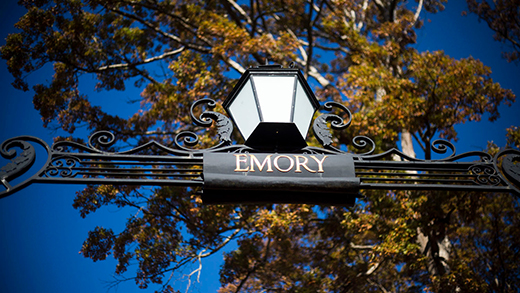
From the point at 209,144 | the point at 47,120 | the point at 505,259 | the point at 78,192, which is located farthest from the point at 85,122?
the point at 505,259

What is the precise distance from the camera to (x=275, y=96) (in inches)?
118

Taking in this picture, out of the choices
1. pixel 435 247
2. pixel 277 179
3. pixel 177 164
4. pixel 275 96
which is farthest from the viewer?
pixel 435 247

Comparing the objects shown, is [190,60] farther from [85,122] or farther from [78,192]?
[78,192]

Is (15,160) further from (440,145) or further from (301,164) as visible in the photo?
(440,145)

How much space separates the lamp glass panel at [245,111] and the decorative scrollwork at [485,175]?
1.15 m

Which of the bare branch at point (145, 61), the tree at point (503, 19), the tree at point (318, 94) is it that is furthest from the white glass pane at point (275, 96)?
the tree at point (503, 19)

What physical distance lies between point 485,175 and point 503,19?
10.5 m

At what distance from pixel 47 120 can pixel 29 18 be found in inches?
74.7

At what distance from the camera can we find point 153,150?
959cm

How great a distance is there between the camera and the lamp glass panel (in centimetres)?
294

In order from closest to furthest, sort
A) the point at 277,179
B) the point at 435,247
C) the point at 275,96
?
1. the point at 277,179
2. the point at 275,96
3. the point at 435,247

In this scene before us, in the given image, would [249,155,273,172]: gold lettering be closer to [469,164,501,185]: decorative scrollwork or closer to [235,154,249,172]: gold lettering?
[235,154,249,172]: gold lettering

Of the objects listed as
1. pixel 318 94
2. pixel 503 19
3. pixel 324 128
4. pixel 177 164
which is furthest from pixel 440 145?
pixel 503 19

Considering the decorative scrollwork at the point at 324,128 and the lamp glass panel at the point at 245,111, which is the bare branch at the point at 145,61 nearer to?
the lamp glass panel at the point at 245,111
